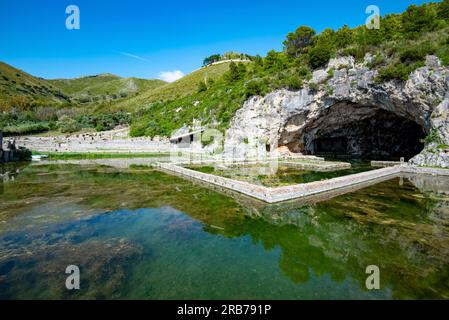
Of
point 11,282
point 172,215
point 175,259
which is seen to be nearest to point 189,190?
point 172,215

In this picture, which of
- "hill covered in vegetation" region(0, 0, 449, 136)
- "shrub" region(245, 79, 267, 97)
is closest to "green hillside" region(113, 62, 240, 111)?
"hill covered in vegetation" region(0, 0, 449, 136)

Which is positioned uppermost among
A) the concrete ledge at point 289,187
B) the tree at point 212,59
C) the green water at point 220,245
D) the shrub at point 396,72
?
the tree at point 212,59

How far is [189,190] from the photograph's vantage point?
680 inches

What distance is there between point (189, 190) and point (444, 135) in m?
26.1

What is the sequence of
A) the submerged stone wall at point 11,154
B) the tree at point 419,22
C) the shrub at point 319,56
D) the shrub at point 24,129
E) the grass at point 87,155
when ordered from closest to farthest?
1. the tree at point 419,22
2. the submerged stone wall at point 11,154
3. the shrub at point 319,56
4. the grass at point 87,155
5. the shrub at point 24,129

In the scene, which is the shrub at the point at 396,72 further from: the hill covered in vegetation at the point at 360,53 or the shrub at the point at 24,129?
the shrub at the point at 24,129

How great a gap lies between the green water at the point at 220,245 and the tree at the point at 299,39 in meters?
47.7

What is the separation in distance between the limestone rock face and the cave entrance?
13cm

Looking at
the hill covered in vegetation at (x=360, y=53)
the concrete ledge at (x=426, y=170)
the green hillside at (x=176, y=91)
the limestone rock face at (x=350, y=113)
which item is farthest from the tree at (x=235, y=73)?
the concrete ledge at (x=426, y=170)

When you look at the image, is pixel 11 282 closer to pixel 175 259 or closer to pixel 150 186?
pixel 175 259

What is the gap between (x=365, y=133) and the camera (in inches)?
1785

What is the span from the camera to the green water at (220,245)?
6402 millimetres

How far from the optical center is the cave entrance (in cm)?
3797

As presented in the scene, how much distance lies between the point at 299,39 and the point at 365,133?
27365 mm
